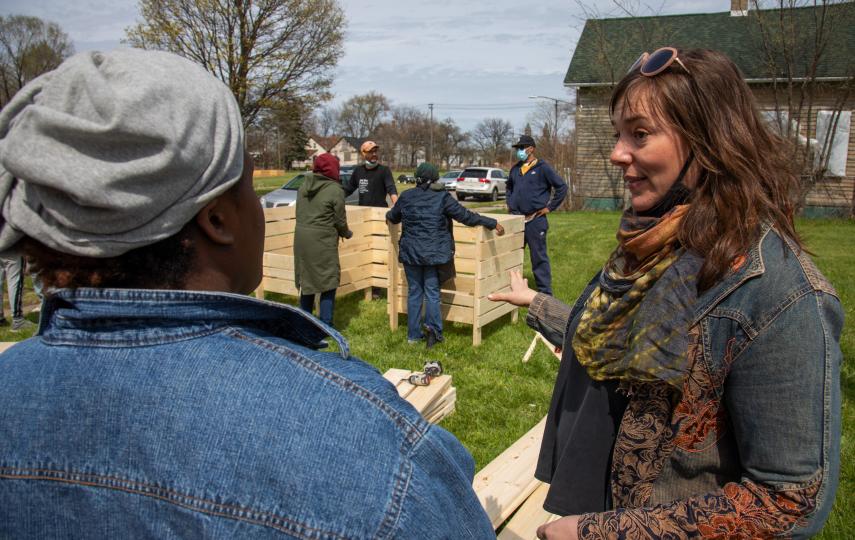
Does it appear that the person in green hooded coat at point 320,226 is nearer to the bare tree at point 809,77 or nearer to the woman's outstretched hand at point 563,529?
the woman's outstretched hand at point 563,529

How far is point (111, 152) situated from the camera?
2.77 ft

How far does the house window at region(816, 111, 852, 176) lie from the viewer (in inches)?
725

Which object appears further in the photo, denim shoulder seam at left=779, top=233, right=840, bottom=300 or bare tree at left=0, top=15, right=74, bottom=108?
bare tree at left=0, top=15, right=74, bottom=108

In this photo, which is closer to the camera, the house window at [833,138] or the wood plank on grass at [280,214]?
the wood plank on grass at [280,214]

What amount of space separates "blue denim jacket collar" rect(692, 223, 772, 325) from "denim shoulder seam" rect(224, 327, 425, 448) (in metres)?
0.88

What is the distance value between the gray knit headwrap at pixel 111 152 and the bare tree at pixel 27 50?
106 feet

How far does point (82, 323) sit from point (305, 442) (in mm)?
384

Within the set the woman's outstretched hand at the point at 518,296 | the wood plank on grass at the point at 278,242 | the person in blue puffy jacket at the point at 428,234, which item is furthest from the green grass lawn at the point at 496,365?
the woman's outstretched hand at the point at 518,296

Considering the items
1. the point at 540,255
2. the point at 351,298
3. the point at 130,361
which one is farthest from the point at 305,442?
the point at 351,298

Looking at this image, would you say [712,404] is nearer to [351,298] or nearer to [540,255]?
[540,255]

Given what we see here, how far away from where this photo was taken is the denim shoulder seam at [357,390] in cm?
85

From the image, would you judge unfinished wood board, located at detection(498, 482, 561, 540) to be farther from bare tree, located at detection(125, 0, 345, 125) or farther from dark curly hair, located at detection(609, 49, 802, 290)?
bare tree, located at detection(125, 0, 345, 125)

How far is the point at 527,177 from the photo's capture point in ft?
27.7

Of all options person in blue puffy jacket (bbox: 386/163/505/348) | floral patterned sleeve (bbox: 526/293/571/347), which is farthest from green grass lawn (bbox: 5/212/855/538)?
floral patterned sleeve (bbox: 526/293/571/347)
